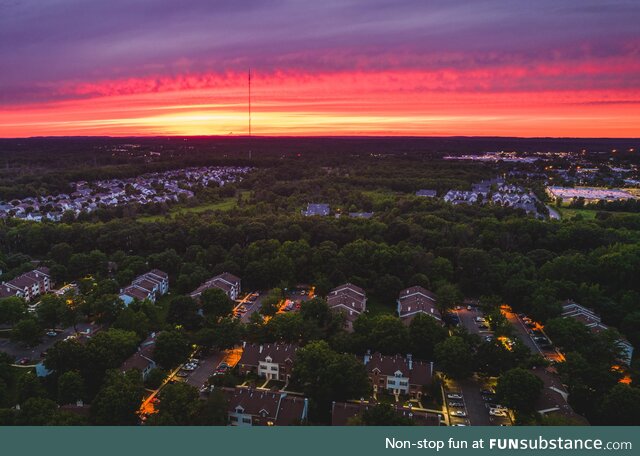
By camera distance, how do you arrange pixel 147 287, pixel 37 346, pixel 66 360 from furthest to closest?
pixel 147 287
pixel 37 346
pixel 66 360

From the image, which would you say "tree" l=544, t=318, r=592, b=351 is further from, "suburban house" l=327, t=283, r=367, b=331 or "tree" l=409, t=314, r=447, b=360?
"suburban house" l=327, t=283, r=367, b=331

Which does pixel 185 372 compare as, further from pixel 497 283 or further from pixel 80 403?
pixel 497 283

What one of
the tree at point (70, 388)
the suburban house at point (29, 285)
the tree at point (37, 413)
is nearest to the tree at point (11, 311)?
the suburban house at point (29, 285)

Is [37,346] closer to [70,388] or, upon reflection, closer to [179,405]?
[70,388]

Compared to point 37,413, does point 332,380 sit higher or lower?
lower

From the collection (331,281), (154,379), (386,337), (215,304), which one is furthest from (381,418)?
(331,281)

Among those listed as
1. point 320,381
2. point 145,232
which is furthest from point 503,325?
point 145,232
